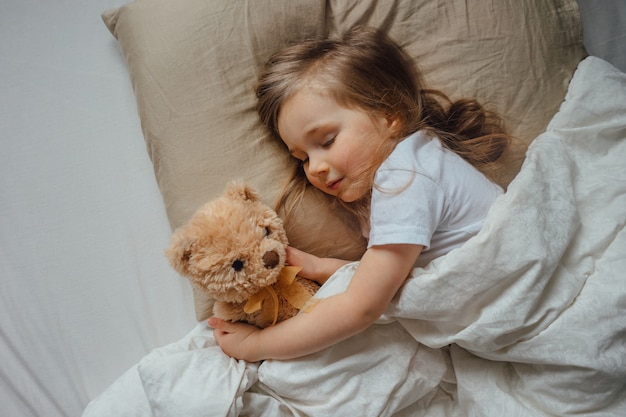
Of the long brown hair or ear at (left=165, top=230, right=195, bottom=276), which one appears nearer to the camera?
ear at (left=165, top=230, right=195, bottom=276)

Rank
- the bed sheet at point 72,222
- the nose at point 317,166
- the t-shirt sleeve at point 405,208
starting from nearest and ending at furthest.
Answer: the t-shirt sleeve at point 405,208, the nose at point 317,166, the bed sheet at point 72,222

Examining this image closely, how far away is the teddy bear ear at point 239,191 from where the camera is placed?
2.72ft

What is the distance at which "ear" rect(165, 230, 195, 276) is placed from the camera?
744 mm

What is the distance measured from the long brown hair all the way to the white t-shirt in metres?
0.04

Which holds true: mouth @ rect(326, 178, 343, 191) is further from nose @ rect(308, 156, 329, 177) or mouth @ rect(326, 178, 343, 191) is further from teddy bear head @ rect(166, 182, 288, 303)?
teddy bear head @ rect(166, 182, 288, 303)

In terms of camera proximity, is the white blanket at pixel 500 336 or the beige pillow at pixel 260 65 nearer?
the white blanket at pixel 500 336

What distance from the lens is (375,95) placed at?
0.86 m

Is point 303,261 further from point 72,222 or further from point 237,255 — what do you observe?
point 72,222

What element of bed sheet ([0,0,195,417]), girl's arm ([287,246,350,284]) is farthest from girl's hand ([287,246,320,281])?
bed sheet ([0,0,195,417])

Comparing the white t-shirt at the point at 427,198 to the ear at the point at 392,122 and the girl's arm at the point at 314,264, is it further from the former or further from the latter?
the girl's arm at the point at 314,264

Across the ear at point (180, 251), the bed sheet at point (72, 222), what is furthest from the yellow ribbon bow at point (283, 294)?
the bed sheet at point (72, 222)

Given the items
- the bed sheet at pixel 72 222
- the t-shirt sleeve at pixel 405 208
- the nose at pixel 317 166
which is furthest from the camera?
the bed sheet at pixel 72 222

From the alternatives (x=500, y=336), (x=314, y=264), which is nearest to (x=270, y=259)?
(x=314, y=264)

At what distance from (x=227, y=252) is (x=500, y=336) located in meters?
0.46
